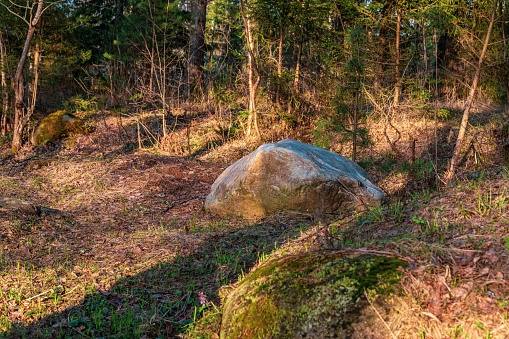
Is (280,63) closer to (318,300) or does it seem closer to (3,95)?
(318,300)

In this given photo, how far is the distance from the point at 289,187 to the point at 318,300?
3.46 m

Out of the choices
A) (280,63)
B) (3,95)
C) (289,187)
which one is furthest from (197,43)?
(289,187)

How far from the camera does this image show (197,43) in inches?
606

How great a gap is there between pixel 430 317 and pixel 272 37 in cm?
1007

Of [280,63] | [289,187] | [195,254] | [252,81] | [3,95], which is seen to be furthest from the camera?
[3,95]

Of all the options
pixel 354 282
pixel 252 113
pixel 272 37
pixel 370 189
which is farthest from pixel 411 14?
pixel 354 282

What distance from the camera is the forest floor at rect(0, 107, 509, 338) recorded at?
2.52 metres

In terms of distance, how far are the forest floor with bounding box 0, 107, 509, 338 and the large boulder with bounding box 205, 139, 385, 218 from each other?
0.28 m

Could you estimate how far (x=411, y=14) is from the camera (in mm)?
10172

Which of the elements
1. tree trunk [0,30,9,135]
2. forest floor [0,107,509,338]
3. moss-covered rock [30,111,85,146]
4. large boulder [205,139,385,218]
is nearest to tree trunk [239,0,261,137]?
forest floor [0,107,509,338]

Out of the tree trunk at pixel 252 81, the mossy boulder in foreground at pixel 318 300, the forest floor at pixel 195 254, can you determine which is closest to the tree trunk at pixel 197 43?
the tree trunk at pixel 252 81

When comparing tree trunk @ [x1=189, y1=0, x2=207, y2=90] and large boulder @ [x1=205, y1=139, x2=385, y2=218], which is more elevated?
tree trunk @ [x1=189, y1=0, x2=207, y2=90]

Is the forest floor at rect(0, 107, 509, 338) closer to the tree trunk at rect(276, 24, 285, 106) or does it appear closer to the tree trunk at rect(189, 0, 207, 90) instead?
the tree trunk at rect(276, 24, 285, 106)

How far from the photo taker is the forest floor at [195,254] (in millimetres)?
2518
